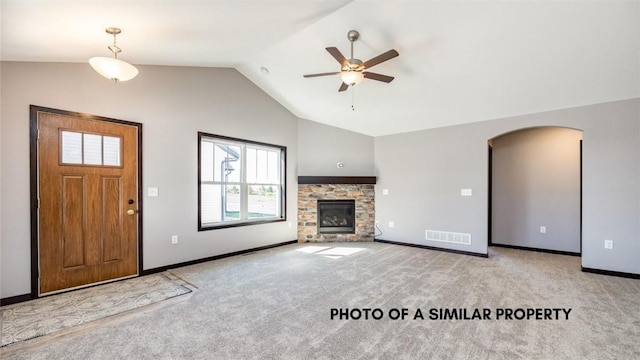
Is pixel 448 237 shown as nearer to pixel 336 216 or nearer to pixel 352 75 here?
pixel 336 216

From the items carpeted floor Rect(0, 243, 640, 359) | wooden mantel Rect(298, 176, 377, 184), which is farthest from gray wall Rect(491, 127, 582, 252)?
wooden mantel Rect(298, 176, 377, 184)

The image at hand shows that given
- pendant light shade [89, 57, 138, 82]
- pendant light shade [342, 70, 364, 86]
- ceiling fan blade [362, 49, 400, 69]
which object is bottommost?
pendant light shade [89, 57, 138, 82]

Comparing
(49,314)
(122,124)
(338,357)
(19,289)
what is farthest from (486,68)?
(19,289)

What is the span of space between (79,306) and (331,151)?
4.83m

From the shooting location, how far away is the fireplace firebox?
6.23 m

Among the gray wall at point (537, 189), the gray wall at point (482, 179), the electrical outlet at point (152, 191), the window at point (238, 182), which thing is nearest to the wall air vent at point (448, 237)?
the gray wall at point (482, 179)

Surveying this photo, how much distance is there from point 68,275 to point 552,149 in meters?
7.93

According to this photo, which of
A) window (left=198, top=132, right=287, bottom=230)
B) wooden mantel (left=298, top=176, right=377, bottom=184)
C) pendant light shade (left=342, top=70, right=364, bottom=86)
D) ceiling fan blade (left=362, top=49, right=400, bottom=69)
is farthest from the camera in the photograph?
wooden mantel (left=298, top=176, right=377, bottom=184)

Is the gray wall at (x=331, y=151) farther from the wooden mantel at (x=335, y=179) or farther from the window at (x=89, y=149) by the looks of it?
the window at (x=89, y=149)

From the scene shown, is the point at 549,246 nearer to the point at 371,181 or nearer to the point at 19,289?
the point at 371,181

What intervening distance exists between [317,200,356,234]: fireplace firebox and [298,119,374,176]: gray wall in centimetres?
68

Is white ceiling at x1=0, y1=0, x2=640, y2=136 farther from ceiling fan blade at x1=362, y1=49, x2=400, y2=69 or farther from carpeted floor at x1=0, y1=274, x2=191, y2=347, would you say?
carpeted floor at x1=0, y1=274, x2=191, y2=347

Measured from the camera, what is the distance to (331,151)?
630cm

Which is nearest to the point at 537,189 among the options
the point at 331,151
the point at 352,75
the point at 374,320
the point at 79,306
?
the point at 331,151
